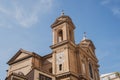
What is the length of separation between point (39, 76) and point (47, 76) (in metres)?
1.72

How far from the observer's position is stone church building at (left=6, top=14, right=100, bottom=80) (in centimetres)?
3138

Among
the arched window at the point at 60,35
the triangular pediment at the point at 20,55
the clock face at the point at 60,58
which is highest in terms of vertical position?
the arched window at the point at 60,35

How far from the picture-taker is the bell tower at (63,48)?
31078mm

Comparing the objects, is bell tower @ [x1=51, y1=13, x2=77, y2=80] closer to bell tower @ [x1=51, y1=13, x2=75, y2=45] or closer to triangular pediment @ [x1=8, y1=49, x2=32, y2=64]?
bell tower @ [x1=51, y1=13, x2=75, y2=45]

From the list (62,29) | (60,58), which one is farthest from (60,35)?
(60,58)

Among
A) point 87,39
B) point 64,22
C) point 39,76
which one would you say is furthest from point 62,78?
point 87,39

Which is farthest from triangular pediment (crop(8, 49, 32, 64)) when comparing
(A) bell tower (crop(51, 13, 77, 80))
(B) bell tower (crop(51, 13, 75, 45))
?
(B) bell tower (crop(51, 13, 75, 45))

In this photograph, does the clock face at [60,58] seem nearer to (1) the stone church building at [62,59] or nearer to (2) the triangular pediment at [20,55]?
(1) the stone church building at [62,59]

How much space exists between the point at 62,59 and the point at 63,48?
1.74 m

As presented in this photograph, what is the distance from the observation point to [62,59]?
106ft

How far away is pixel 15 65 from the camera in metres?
36.3

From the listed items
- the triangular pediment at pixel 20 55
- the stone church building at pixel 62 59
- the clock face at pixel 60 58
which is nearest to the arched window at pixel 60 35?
the stone church building at pixel 62 59

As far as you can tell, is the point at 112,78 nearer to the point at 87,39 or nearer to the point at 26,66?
the point at 87,39

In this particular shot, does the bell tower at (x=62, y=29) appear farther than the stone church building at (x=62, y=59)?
Yes
